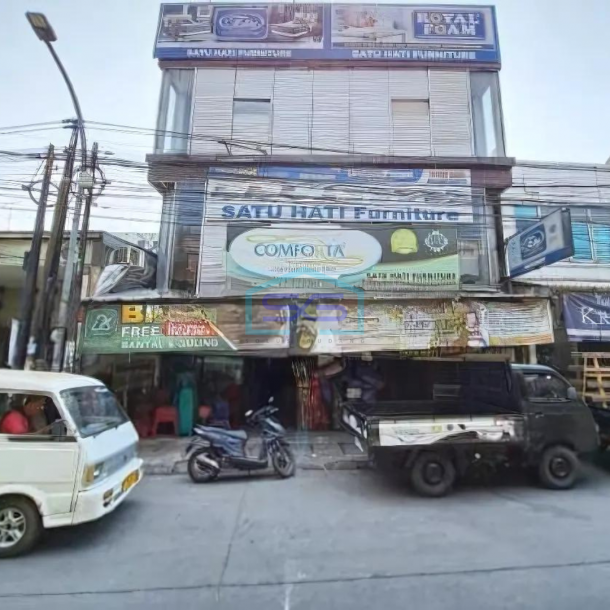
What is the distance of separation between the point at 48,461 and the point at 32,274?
5.19 meters

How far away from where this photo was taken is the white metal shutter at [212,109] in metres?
11.7

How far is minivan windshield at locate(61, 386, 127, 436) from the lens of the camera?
469 cm

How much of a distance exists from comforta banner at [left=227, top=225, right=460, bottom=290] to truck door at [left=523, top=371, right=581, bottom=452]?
14.5ft

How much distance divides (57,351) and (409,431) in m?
6.37

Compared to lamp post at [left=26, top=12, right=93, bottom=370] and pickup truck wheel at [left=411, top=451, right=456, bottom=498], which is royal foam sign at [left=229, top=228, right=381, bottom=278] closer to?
lamp post at [left=26, top=12, right=93, bottom=370]

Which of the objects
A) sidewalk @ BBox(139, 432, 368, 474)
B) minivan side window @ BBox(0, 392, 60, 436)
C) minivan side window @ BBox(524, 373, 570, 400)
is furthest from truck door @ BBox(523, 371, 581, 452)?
minivan side window @ BBox(0, 392, 60, 436)

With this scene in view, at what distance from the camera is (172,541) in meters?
4.52

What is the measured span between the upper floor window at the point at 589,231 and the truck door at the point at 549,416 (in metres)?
7.33

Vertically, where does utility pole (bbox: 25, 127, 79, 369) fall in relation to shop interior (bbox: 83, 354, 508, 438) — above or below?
above

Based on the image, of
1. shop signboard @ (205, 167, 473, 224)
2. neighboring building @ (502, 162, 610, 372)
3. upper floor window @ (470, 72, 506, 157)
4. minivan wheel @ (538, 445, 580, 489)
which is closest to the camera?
minivan wheel @ (538, 445, 580, 489)

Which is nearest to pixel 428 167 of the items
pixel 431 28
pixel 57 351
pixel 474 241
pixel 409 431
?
pixel 474 241

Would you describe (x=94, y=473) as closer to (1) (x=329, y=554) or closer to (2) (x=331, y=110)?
(1) (x=329, y=554)

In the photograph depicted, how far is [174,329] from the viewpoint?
8.80 meters

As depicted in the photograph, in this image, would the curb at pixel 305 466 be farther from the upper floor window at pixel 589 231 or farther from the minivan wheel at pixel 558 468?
the upper floor window at pixel 589 231
